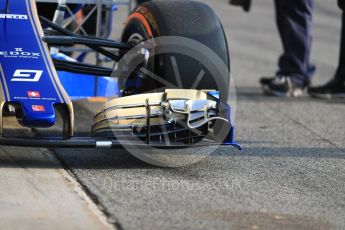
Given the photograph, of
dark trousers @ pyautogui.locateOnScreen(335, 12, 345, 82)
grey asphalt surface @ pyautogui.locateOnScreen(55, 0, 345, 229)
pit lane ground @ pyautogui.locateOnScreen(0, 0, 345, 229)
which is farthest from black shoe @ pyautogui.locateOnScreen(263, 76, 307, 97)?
pit lane ground @ pyautogui.locateOnScreen(0, 0, 345, 229)

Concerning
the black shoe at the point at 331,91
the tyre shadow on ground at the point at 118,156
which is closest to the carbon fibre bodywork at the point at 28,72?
the tyre shadow on ground at the point at 118,156

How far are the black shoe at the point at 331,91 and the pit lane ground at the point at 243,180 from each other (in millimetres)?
650

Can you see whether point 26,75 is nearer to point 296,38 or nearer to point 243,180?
point 243,180

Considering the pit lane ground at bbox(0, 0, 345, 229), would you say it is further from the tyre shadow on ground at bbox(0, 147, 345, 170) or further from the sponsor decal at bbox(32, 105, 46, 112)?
the sponsor decal at bbox(32, 105, 46, 112)

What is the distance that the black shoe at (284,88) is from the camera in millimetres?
7887

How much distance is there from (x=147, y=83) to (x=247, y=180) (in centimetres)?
88

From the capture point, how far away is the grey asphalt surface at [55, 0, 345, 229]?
4.13m

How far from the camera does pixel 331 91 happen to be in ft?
25.9

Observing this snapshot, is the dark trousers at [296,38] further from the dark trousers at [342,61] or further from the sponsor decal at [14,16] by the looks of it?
the sponsor decal at [14,16]

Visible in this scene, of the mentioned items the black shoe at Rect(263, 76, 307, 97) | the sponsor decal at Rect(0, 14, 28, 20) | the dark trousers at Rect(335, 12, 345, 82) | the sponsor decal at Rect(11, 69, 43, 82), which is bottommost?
the black shoe at Rect(263, 76, 307, 97)

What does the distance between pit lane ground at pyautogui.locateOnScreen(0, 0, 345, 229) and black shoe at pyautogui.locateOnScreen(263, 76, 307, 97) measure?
627 millimetres

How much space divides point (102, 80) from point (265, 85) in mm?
2394

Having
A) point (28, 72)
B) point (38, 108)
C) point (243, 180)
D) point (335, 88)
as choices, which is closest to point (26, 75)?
point (28, 72)

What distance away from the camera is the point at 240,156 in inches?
214
